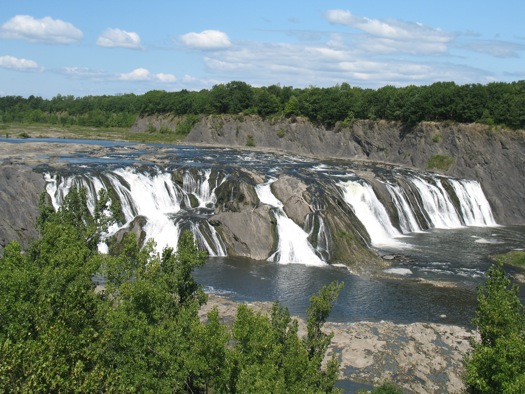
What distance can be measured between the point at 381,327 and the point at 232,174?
1168 inches

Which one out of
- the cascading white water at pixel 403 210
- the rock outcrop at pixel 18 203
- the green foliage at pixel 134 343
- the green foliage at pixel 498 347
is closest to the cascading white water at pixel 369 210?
the cascading white water at pixel 403 210

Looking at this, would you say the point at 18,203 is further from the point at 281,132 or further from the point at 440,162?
the point at 281,132

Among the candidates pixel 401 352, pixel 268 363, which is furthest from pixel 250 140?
pixel 268 363

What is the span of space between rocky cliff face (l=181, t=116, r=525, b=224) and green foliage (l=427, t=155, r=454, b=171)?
156 millimetres

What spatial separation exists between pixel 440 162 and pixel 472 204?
49.4 feet

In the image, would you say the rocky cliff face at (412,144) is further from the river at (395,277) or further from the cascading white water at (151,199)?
the cascading white water at (151,199)

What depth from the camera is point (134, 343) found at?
716 inches

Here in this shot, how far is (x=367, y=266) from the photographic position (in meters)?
44.9

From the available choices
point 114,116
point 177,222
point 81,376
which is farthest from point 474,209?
point 114,116

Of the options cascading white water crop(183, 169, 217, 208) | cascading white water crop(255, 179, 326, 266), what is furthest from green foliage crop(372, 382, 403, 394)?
cascading white water crop(183, 169, 217, 208)

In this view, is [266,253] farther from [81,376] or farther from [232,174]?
[81,376]

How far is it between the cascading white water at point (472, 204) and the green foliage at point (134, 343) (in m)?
50.3

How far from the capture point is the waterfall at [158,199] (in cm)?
4728

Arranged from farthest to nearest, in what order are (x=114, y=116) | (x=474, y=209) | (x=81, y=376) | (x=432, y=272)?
(x=114, y=116), (x=474, y=209), (x=432, y=272), (x=81, y=376)
